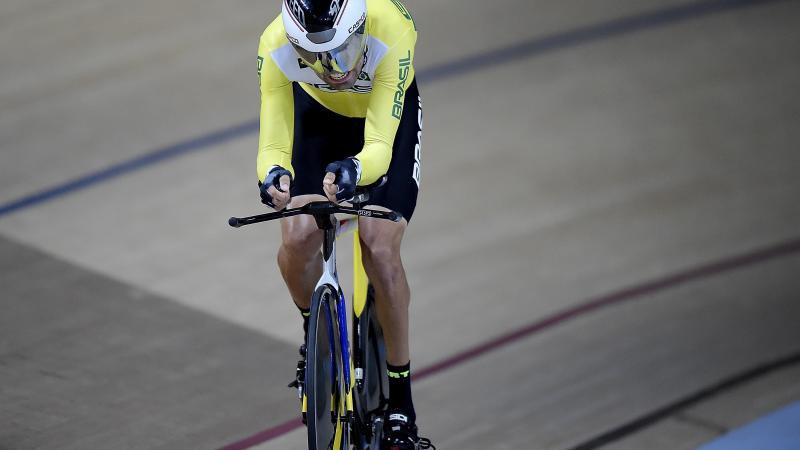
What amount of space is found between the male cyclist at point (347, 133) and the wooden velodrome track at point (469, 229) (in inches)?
27.1

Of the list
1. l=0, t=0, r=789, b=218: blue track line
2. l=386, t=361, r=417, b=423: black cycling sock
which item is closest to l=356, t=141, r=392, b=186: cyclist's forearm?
l=386, t=361, r=417, b=423: black cycling sock

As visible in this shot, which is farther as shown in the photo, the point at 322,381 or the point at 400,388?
the point at 400,388

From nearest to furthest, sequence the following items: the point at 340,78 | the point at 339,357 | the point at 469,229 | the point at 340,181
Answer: the point at 340,181 < the point at 340,78 < the point at 339,357 < the point at 469,229

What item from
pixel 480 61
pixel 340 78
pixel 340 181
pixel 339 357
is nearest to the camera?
pixel 340 181

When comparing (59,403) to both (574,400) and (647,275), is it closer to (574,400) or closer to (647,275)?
(574,400)

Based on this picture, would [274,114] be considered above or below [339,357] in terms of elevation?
above

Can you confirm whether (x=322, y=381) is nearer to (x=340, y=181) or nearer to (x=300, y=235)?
(x=300, y=235)

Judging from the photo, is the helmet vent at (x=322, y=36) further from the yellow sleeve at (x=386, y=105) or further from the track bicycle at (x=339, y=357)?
the track bicycle at (x=339, y=357)

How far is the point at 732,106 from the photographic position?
6.43 m

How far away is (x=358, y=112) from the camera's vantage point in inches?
132

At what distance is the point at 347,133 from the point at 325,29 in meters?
0.59

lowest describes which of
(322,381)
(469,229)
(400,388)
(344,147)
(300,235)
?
(322,381)

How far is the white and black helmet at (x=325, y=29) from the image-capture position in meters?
2.82

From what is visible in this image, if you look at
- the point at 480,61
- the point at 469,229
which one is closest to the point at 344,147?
the point at 469,229
